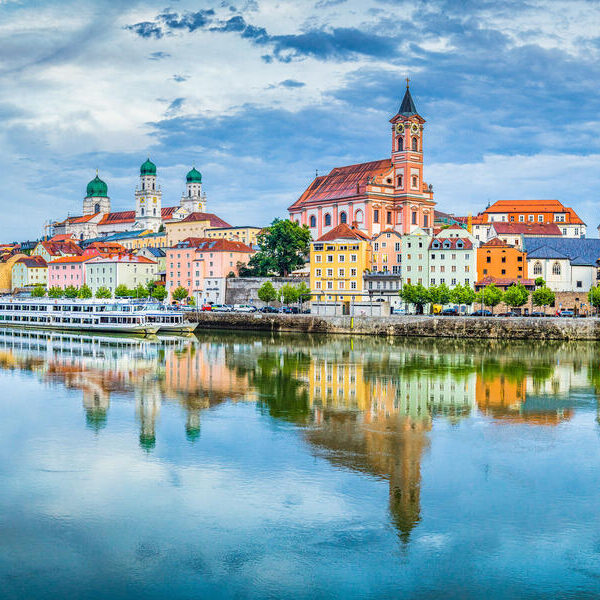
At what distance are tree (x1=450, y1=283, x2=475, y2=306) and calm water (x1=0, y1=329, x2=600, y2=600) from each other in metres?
25.9

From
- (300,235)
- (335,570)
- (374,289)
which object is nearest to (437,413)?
(335,570)

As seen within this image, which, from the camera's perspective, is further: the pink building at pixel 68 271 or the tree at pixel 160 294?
the pink building at pixel 68 271

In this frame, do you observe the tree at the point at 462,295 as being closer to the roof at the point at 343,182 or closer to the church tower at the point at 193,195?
the roof at the point at 343,182

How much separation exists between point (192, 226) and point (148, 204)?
18996 millimetres

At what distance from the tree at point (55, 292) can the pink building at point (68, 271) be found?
260 centimetres

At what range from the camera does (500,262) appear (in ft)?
203

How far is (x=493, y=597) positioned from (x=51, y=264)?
89840mm

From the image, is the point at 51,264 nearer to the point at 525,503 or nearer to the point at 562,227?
the point at 562,227

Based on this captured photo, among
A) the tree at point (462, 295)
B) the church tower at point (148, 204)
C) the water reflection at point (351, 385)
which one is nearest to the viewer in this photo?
the water reflection at point (351, 385)

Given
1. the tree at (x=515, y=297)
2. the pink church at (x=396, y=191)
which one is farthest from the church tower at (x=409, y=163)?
the tree at (x=515, y=297)

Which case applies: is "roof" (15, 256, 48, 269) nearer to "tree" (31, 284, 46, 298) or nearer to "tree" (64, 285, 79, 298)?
"tree" (31, 284, 46, 298)

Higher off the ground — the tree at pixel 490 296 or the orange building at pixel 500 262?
the orange building at pixel 500 262

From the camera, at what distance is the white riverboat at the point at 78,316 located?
176ft

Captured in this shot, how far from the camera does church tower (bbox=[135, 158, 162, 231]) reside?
425 ft
